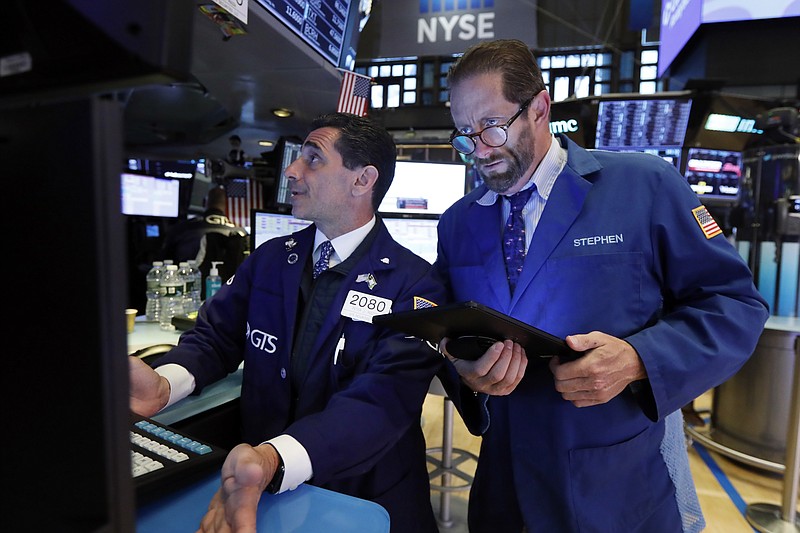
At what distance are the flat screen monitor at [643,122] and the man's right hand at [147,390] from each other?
4581 mm

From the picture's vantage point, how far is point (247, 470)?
0.72 meters

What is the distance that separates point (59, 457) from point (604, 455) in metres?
1.12

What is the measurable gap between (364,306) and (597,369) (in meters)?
0.57

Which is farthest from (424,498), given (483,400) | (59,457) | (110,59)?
(110,59)

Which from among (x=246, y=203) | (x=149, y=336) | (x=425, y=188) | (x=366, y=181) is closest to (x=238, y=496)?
(x=366, y=181)

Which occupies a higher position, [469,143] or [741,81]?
[741,81]

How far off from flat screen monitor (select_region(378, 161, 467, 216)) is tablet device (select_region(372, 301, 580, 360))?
1.82 meters

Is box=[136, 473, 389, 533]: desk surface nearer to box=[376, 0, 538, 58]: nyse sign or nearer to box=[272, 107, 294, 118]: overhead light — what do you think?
box=[272, 107, 294, 118]: overhead light

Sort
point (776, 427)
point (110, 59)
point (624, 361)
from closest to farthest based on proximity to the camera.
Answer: point (110, 59) < point (624, 361) < point (776, 427)

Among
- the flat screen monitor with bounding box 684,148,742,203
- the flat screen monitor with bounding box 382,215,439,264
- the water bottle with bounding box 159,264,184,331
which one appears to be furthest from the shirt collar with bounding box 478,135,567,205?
the flat screen monitor with bounding box 684,148,742,203

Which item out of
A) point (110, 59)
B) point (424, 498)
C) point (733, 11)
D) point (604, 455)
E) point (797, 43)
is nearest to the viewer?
point (110, 59)

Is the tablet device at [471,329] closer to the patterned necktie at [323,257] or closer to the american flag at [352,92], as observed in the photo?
the patterned necktie at [323,257]

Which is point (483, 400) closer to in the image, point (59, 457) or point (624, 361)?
point (624, 361)

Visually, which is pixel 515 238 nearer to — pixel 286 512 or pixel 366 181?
pixel 366 181
